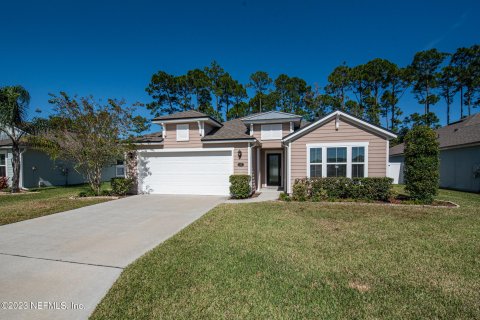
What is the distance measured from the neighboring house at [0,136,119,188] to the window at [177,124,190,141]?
349 inches

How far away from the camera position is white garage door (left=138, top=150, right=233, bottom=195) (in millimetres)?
11539

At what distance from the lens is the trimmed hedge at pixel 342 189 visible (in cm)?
894

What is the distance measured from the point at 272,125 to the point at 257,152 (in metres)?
1.91

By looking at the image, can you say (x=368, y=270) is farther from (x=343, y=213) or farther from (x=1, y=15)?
(x=1, y=15)

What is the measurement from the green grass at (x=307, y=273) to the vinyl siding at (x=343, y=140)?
4041 mm

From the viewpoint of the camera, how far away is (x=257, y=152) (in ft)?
42.4

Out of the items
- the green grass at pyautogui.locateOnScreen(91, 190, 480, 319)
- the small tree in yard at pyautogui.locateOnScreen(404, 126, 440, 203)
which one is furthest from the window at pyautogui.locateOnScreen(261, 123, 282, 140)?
the green grass at pyautogui.locateOnScreen(91, 190, 480, 319)

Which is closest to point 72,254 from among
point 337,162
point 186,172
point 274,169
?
point 186,172

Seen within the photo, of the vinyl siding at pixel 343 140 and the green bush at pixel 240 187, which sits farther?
the green bush at pixel 240 187

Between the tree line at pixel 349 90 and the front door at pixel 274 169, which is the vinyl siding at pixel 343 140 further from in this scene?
the tree line at pixel 349 90

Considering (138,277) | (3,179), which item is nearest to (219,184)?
(138,277)

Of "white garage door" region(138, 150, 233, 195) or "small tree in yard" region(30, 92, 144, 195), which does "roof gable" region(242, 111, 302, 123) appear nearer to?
"white garage door" region(138, 150, 233, 195)

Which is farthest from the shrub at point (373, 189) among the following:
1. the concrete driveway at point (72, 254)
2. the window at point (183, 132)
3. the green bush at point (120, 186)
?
the green bush at point (120, 186)

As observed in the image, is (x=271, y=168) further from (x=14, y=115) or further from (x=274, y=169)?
(x=14, y=115)
